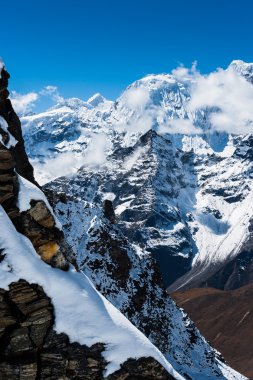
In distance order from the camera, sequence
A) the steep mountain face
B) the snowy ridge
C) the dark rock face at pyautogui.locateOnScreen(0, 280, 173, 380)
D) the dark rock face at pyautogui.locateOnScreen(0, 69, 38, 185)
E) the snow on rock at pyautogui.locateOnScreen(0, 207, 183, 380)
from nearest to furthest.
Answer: the dark rock face at pyautogui.locateOnScreen(0, 280, 173, 380), the steep mountain face, the snow on rock at pyautogui.locateOnScreen(0, 207, 183, 380), the dark rock face at pyautogui.locateOnScreen(0, 69, 38, 185), the snowy ridge

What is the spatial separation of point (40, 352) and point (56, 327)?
3.88 feet

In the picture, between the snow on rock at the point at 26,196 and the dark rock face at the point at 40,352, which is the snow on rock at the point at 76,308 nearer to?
the dark rock face at the point at 40,352

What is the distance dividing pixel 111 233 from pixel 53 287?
232ft

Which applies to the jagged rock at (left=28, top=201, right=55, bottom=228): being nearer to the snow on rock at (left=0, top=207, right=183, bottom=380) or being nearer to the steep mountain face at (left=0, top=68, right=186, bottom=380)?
the steep mountain face at (left=0, top=68, right=186, bottom=380)

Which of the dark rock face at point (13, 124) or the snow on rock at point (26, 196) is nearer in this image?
the snow on rock at point (26, 196)

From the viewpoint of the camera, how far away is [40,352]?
24.3 m

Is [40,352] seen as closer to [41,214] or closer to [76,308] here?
[76,308]

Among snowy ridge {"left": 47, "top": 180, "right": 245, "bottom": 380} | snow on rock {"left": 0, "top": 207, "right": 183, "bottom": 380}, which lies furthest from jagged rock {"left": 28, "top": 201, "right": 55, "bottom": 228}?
snowy ridge {"left": 47, "top": 180, "right": 245, "bottom": 380}

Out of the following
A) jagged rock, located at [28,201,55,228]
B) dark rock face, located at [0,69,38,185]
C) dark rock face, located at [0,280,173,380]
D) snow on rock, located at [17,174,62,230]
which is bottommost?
dark rock face, located at [0,280,173,380]

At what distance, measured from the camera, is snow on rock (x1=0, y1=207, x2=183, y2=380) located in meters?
24.5

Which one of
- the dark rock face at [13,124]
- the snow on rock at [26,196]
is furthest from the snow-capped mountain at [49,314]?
the dark rock face at [13,124]

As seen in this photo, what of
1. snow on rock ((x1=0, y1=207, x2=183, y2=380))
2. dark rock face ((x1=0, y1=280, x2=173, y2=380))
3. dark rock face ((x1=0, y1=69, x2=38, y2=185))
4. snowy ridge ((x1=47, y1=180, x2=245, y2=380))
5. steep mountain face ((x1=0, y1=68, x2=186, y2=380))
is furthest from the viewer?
snowy ridge ((x1=47, y1=180, x2=245, y2=380))

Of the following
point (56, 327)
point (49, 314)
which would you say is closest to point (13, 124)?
point (49, 314)

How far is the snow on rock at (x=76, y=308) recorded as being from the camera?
24516 millimetres
